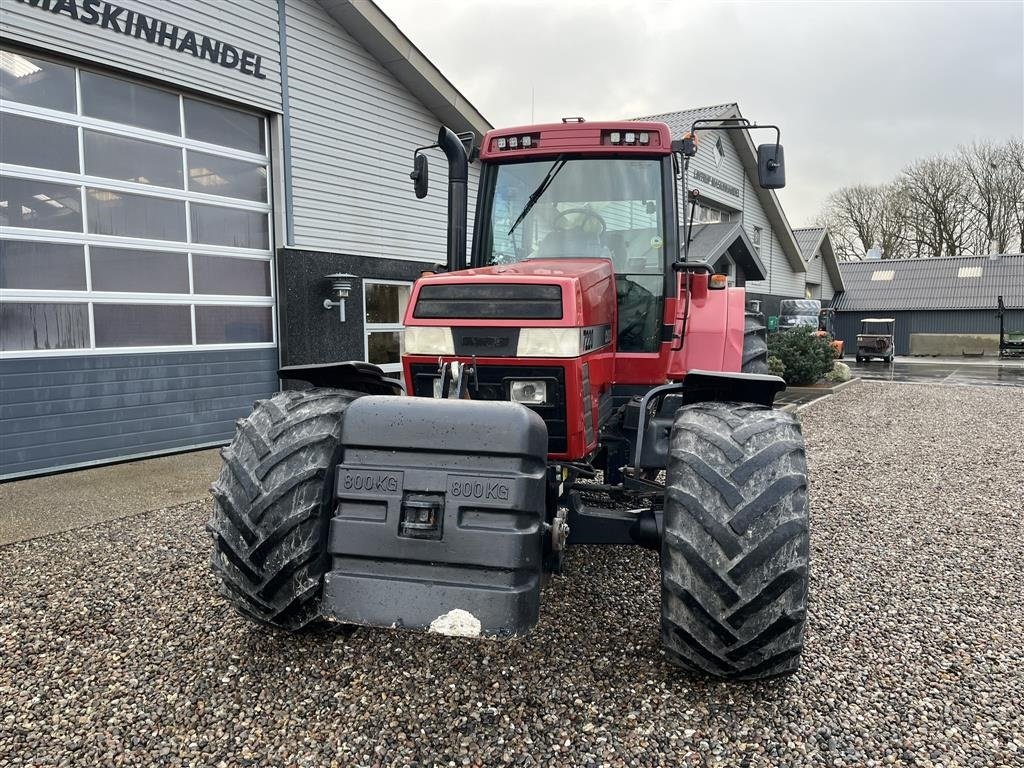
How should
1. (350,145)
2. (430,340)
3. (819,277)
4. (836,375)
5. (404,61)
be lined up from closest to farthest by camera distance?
1. (430,340)
2. (350,145)
3. (404,61)
4. (836,375)
5. (819,277)

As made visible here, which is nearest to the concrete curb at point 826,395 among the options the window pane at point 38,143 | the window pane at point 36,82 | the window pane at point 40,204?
the window pane at point 40,204

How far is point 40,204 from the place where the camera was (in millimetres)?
6219

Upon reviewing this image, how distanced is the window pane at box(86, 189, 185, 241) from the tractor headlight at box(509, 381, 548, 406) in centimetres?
553

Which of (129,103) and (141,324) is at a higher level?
(129,103)

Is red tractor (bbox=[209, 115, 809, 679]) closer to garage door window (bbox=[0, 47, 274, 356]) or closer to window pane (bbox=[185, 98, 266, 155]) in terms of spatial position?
garage door window (bbox=[0, 47, 274, 356])

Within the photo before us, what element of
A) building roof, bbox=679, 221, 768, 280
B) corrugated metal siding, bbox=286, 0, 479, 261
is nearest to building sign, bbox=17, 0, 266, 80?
corrugated metal siding, bbox=286, 0, 479, 261

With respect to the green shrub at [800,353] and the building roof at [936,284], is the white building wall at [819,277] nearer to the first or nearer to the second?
the building roof at [936,284]

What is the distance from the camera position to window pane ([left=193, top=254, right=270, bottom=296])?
24.6 ft

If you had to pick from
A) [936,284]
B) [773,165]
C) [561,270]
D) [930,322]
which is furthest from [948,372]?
[561,270]

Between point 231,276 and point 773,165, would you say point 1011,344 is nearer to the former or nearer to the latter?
point 773,165

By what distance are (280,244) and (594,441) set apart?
6.03 metres

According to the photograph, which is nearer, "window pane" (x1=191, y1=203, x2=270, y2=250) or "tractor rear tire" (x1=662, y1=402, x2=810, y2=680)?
"tractor rear tire" (x1=662, y1=402, x2=810, y2=680)

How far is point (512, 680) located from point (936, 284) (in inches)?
1469

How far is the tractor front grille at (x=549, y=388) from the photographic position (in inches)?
119
